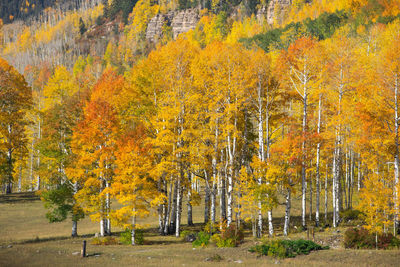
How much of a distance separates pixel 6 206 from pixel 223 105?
94.6ft

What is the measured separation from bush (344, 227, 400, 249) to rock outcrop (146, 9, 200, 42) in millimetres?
141465

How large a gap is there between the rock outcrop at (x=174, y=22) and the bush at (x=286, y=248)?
Answer: 142m

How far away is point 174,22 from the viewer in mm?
161125

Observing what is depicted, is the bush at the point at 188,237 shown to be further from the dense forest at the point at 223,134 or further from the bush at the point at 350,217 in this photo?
the bush at the point at 350,217

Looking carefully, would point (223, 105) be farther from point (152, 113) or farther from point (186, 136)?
point (152, 113)

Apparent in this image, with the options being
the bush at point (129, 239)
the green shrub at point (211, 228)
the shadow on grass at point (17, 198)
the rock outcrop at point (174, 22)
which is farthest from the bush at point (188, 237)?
the rock outcrop at point (174, 22)

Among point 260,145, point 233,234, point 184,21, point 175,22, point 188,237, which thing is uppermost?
point 175,22

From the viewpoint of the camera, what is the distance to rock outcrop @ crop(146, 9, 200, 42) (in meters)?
156

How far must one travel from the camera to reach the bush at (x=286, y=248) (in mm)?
20188

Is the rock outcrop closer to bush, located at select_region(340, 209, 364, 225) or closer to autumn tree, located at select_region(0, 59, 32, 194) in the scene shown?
autumn tree, located at select_region(0, 59, 32, 194)

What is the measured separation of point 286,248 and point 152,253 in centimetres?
778

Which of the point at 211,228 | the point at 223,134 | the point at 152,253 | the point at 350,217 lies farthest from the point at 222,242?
the point at 350,217

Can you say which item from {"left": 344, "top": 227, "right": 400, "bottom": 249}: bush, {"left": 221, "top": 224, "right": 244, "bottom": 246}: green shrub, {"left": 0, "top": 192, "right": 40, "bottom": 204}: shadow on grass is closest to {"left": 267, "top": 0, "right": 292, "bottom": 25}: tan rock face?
{"left": 0, "top": 192, "right": 40, "bottom": 204}: shadow on grass

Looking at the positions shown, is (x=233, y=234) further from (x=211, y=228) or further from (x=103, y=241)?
(x=103, y=241)
